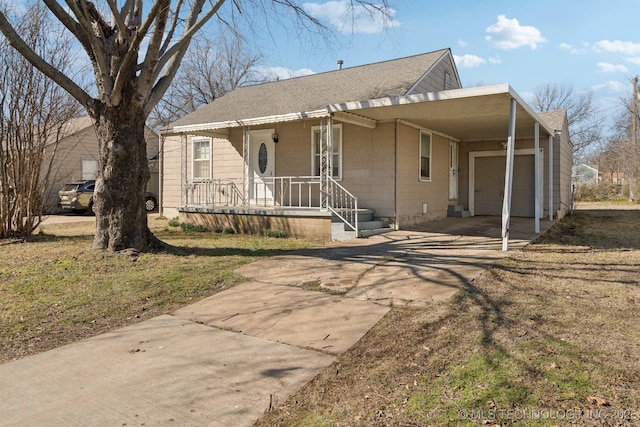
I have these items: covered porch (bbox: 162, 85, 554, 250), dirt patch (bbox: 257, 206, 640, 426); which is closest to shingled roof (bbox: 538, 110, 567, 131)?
covered porch (bbox: 162, 85, 554, 250)

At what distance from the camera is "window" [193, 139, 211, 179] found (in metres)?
14.0

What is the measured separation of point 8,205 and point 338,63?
11.8 m

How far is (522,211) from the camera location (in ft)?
47.4

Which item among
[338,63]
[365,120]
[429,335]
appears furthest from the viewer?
[338,63]

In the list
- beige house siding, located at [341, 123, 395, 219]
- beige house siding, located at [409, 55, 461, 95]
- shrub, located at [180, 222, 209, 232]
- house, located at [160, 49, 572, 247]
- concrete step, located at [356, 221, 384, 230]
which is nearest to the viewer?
house, located at [160, 49, 572, 247]

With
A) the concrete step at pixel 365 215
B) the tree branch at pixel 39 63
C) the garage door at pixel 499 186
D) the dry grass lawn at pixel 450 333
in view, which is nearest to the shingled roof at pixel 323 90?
the concrete step at pixel 365 215

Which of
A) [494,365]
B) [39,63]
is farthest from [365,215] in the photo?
[494,365]

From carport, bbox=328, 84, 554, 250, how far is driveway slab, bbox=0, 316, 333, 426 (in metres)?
5.50

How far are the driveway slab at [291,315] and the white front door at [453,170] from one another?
10141 mm

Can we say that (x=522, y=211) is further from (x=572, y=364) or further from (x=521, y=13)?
(x=572, y=364)

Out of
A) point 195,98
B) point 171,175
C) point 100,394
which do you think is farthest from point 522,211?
point 195,98

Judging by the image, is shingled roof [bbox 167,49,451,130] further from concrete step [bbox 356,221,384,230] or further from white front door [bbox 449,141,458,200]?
white front door [bbox 449,141,458,200]

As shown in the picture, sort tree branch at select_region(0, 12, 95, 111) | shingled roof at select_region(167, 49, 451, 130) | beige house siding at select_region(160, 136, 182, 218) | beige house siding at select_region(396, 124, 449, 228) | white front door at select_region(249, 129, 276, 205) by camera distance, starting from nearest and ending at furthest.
→ tree branch at select_region(0, 12, 95, 111)
beige house siding at select_region(396, 124, 449, 228)
shingled roof at select_region(167, 49, 451, 130)
white front door at select_region(249, 129, 276, 205)
beige house siding at select_region(160, 136, 182, 218)

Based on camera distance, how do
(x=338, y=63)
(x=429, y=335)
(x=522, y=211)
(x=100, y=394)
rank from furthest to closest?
(x=338, y=63), (x=522, y=211), (x=429, y=335), (x=100, y=394)
